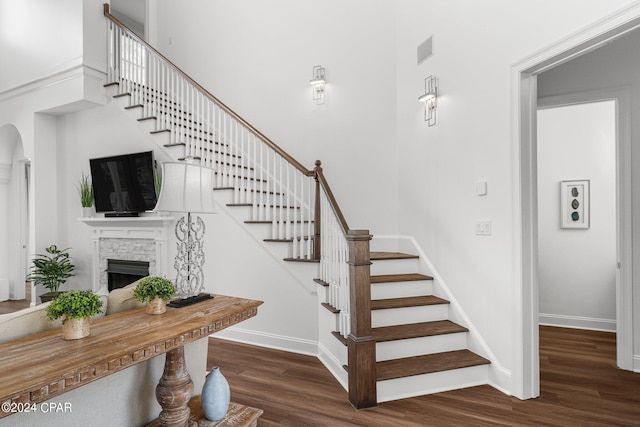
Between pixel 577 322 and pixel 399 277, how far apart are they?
2.49 m

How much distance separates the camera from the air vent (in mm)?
3805

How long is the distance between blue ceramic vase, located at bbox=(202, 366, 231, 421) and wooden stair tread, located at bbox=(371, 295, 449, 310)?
1535 millimetres

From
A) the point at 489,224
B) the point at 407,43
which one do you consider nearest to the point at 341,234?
the point at 489,224

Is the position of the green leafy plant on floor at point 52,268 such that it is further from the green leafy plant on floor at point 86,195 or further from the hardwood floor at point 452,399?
the hardwood floor at point 452,399

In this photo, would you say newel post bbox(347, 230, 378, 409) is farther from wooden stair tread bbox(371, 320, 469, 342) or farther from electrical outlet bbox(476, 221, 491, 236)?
electrical outlet bbox(476, 221, 491, 236)

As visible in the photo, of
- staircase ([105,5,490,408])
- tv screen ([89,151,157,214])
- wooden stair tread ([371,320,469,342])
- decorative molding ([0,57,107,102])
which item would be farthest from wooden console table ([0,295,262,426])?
decorative molding ([0,57,107,102])

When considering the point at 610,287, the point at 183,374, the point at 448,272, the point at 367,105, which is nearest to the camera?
the point at 183,374

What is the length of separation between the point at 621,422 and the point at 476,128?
93.6 inches

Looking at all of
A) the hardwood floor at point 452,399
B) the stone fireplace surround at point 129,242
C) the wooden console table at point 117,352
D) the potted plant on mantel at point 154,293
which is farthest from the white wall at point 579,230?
Answer: the stone fireplace surround at point 129,242

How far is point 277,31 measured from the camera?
5.13 m

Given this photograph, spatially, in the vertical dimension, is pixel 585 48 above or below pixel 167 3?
below

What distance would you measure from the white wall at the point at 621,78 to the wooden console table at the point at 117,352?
11.0 feet

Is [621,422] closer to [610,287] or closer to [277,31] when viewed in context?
[610,287]

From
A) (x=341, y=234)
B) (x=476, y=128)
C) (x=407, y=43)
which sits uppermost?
(x=407, y=43)
